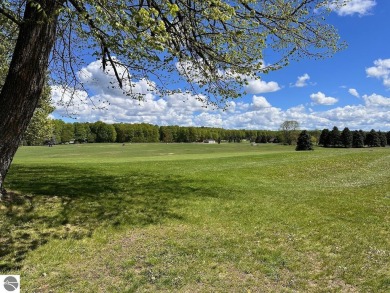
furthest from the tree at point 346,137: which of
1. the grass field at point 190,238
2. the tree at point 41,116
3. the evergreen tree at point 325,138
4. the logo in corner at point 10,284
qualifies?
the logo in corner at point 10,284

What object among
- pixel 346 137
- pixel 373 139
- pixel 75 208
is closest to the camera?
pixel 75 208

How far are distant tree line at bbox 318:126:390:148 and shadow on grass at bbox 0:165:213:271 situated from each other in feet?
312

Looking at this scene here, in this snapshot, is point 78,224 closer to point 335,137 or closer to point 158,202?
point 158,202

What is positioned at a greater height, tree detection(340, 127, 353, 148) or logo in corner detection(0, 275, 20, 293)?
tree detection(340, 127, 353, 148)

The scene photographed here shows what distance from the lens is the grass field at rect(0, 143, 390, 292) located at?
6238 millimetres

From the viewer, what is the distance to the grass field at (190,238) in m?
6.24

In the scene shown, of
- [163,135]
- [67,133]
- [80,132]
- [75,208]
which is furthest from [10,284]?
[163,135]

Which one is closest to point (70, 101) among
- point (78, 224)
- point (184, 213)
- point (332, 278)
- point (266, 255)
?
point (78, 224)

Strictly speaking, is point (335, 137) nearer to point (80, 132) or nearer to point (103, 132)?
point (103, 132)

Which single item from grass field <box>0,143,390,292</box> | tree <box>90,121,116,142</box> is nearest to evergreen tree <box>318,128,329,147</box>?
tree <box>90,121,116,142</box>

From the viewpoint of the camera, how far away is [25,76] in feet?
22.0

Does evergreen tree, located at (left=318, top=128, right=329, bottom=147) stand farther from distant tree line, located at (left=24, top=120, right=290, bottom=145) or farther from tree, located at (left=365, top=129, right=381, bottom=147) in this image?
distant tree line, located at (left=24, top=120, right=290, bottom=145)

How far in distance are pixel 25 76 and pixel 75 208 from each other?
478 cm

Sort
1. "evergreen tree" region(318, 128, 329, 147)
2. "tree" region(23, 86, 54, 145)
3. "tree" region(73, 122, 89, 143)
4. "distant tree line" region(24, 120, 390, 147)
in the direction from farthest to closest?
1. "tree" region(73, 122, 89, 143)
2. "evergreen tree" region(318, 128, 329, 147)
3. "distant tree line" region(24, 120, 390, 147)
4. "tree" region(23, 86, 54, 145)
